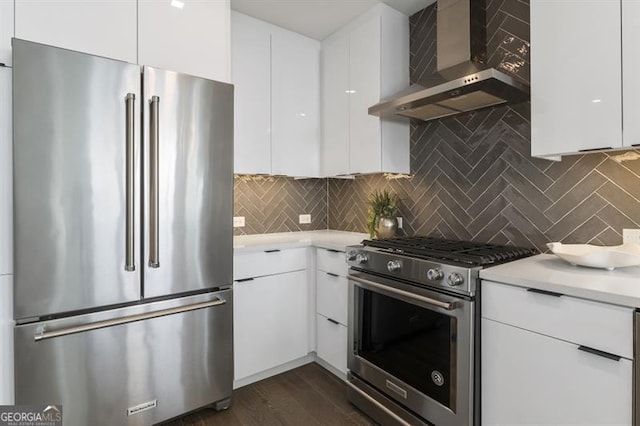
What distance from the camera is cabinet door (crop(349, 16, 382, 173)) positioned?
2559mm

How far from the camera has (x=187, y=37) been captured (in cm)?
206

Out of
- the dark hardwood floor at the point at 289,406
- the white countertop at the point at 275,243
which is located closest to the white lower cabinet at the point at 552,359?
the dark hardwood floor at the point at 289,406

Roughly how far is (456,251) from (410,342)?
0.56 metres

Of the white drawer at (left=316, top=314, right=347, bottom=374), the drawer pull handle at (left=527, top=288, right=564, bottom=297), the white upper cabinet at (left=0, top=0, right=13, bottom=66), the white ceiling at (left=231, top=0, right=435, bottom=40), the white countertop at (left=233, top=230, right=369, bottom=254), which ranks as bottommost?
the white drawer at (left=316, top=314, right=347, bottom=374)

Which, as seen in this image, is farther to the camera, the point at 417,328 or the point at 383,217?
the point at 383,217

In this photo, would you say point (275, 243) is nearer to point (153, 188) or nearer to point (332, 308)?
point (332, 308)

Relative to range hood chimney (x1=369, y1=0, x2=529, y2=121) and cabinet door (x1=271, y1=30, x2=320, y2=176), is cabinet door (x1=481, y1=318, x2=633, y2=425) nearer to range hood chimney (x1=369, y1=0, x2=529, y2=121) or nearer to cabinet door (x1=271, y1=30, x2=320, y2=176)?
range hood chimney (x1=369, y1=0, x2=529, y2=121)

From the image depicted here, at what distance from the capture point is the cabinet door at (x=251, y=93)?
8.71ft

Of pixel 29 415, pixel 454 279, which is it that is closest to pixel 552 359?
pixel 454 279

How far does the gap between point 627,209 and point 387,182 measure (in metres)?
1.61

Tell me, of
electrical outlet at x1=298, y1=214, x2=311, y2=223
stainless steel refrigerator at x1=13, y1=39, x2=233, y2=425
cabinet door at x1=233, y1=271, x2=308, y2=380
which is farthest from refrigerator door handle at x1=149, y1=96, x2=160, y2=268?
electrical outlet at x1=298, y1=214, x2=311, y2=223

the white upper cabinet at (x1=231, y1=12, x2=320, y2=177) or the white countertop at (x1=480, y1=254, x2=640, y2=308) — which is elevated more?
the white upper cabinet at (x1=231, y1=12, x2=320, y2=177)

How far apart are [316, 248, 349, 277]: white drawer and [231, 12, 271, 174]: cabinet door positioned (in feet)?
2.74

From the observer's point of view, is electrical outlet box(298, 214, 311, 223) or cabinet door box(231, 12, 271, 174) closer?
cabinet door box(231, 12, 271, 174)
